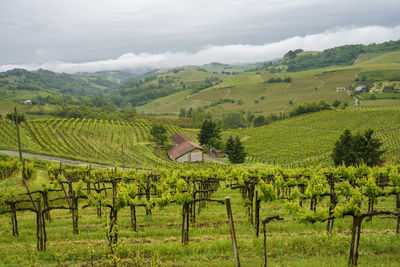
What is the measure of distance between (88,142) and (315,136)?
242 feet

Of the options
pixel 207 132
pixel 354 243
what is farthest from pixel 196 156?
pixel 354 243

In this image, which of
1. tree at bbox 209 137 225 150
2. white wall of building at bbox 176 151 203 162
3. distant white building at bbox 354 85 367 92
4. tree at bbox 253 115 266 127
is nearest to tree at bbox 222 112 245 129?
tree at bbox 253 115 266 127

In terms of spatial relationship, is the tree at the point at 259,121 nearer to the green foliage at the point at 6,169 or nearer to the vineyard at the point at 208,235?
the green foliage at the point at 6,169

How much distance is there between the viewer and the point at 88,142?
7519cm

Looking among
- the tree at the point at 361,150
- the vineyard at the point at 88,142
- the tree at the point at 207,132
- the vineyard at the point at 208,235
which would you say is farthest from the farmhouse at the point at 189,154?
the vineyard at the point at 208,235

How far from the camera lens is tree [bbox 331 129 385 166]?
156 feet

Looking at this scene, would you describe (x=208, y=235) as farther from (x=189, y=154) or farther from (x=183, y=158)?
(x=183, y=158)

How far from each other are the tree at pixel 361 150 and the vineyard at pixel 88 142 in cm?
3858

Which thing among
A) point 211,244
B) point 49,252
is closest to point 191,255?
point 211,244

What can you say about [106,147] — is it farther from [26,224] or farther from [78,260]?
[78,260]

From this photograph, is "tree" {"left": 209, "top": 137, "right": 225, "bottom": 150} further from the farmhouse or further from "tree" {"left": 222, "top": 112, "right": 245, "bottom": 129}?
"tree" {"left": 222, "top": 112, "right": 245, "bottom": 129}

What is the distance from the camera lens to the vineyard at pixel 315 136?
217ft

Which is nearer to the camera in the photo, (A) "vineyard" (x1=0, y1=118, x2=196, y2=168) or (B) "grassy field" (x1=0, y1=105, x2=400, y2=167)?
(A) "vineyard" (x1=0, y1=118, x2=196, y2=168)

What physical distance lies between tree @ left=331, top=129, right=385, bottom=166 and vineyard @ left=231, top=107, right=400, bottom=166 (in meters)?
5.62
